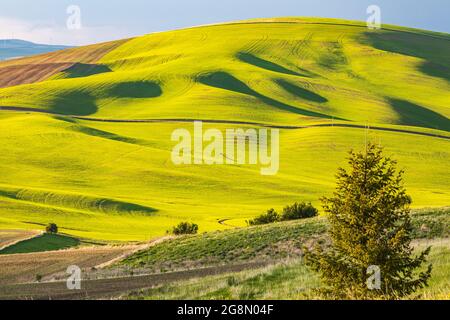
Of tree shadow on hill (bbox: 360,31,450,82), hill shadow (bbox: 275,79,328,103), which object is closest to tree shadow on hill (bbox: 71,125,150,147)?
hill shadow (bbox: 275,79,328,103)

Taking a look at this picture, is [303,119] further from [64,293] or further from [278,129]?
[64,293]

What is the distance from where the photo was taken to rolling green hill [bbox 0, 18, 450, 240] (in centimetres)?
7281

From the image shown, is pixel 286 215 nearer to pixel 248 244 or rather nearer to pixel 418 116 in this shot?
pixel 248 244

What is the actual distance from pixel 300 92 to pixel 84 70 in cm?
4979

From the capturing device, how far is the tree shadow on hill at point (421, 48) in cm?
17500

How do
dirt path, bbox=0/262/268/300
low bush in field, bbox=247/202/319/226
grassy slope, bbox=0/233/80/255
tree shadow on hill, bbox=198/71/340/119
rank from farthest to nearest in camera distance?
1. tree shadow on hill, bbox=198/71/340/119
2. low bush in field, bbox=247/202/319/226
3. grassy slope, bbox=0/233/80/255
4. dirt path, bbox=0/262/268/300

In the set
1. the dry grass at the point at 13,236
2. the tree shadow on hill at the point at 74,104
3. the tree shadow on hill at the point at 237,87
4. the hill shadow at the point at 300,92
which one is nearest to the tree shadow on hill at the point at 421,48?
the hill shadow at the point at 300,92

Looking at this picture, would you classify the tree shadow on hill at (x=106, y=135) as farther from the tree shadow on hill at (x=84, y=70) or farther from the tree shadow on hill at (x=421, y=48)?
the tree shadow on hill at (x=421, y=48)

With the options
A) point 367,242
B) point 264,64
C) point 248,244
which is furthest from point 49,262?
point 264,64

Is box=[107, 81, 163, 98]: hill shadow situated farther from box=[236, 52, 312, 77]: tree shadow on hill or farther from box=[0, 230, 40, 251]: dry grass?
box=[0, 230, 40, 251]: dry grass

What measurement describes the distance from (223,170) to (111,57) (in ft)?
326

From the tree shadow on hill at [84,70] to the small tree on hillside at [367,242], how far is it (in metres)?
149

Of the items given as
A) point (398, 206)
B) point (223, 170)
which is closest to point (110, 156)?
point (223, 170)

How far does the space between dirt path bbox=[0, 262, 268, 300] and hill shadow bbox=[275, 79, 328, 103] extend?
116 meters
